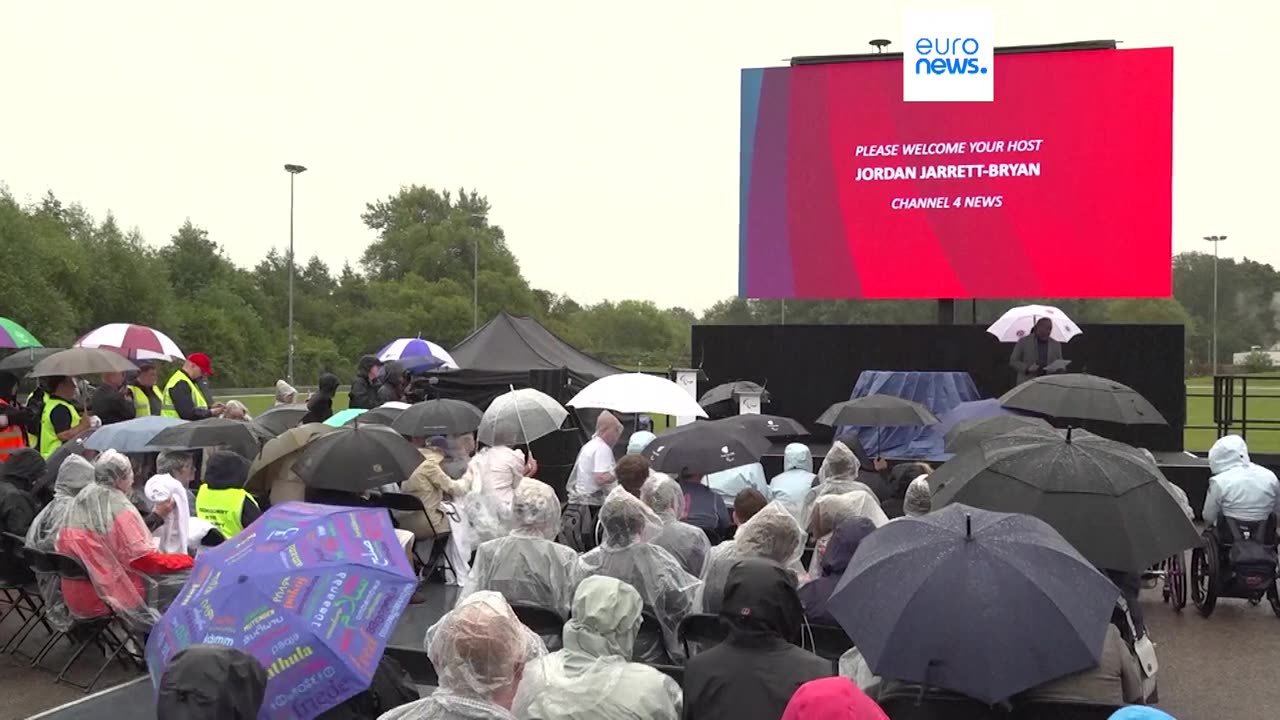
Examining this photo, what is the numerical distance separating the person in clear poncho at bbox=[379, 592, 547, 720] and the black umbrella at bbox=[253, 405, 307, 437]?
21.5 feet

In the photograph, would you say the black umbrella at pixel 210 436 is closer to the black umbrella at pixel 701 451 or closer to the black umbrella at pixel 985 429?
the black umbrella at pixel 701 451

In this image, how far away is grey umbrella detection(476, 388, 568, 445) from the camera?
873 centimetres

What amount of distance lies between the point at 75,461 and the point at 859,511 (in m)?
4.14

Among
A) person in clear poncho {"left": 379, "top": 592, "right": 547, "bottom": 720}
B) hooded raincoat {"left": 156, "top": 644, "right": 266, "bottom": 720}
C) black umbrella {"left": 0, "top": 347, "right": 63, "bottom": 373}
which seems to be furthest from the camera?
black umbrella {"left": 0, "top": 347, "right": 63, "bottom": 373}

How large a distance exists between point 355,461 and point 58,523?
5.16 feet

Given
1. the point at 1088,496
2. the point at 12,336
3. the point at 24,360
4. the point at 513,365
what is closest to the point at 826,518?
the point at 1088,496

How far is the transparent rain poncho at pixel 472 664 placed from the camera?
289cm

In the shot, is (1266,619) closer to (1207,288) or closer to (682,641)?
(682,641)

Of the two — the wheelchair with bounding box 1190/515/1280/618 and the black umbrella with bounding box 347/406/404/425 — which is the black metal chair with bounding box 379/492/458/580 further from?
the wheelchair with bounding box 1190/515/1280/618

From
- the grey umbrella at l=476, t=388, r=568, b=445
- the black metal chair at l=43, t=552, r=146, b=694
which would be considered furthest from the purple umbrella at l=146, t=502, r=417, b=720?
the grey umbrella at l=476, t=388, r=568, b=445

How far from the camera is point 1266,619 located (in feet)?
26.8

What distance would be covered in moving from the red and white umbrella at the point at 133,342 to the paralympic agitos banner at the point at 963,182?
25.2 feet

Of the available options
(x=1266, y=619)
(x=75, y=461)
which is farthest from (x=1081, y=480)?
(x=75, y=461)

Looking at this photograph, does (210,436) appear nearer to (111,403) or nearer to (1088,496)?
(111,403)
